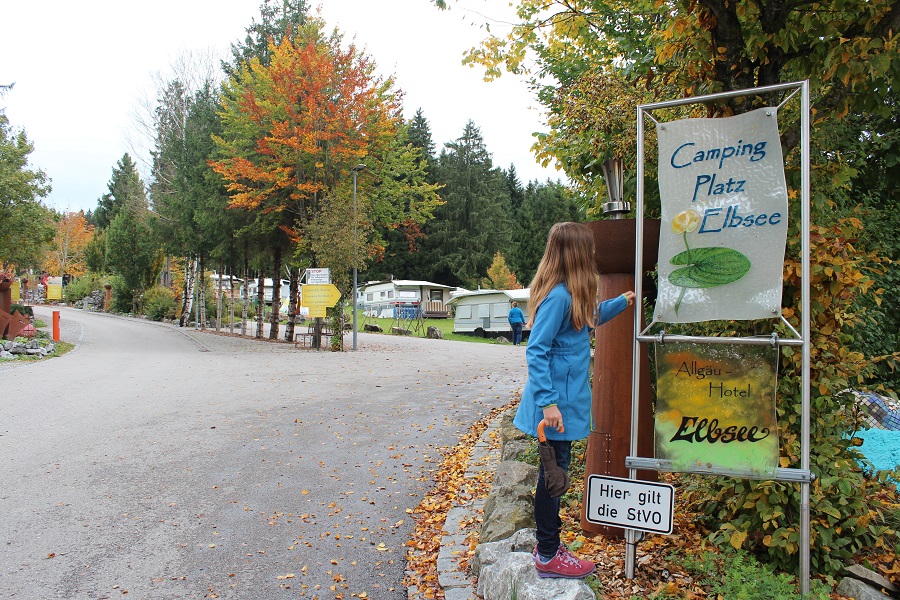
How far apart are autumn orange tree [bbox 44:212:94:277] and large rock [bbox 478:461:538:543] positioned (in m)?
76.7

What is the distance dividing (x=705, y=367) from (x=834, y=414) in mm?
729

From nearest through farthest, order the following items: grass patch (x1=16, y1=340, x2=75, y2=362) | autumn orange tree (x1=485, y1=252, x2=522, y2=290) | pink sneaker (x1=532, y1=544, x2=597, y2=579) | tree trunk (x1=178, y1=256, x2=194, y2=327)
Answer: pink sneaker (x1=532, y1=544, x2=597, y2=579)
grass patch (x1=16, y1=340, x2=75, y2=362)
tree trunk (x1=178, y1=256, x2=194, y2=327)
autumn orange tree (x1=485, y1=252, x2=522, y2=290)

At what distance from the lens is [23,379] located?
43.5 ft

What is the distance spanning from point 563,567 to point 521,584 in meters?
0.22

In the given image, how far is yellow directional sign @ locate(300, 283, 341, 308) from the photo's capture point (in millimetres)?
20406

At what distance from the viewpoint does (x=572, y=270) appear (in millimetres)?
3193

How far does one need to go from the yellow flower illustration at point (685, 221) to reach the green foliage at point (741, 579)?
1641 millimetres

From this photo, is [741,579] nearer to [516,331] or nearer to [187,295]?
[516,331]

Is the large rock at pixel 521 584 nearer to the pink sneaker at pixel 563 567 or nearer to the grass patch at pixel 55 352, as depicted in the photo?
the pink sneaker at pixel 563 567

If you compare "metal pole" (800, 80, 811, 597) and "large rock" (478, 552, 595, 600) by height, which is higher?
"metal pole" (800, 80, 811, 597)

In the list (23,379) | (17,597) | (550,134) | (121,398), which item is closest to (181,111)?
(23,379)

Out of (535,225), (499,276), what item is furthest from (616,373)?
(535,225)

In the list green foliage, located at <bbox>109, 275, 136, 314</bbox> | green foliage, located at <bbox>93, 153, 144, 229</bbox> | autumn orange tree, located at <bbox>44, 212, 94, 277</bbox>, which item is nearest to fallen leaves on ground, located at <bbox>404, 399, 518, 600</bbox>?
green foliage, located at <bbox>109, 275, 136, 314</bbox>

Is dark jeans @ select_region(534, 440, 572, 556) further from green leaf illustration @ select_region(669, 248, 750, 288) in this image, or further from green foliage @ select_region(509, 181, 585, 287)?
green foliage @ select_region(509, 181, 585, 287)
